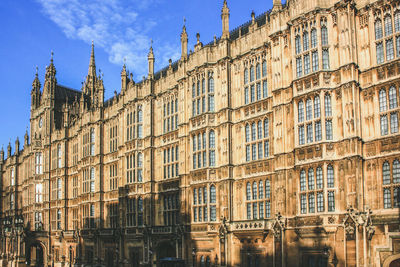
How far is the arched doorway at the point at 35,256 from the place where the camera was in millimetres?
84706

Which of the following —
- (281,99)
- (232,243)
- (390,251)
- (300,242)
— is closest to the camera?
(390,251)

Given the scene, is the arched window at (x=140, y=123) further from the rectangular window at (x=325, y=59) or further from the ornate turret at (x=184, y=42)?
the rectangular window at (x=325, y=59)

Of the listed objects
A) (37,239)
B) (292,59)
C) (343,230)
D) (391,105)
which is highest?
(292,59)

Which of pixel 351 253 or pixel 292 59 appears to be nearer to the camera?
pixel 351 253

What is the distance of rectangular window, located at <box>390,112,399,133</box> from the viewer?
32.7 meters

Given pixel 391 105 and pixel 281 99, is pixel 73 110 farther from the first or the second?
pixel 391 105

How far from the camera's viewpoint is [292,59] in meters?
37.7

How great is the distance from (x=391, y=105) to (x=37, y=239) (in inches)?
2423

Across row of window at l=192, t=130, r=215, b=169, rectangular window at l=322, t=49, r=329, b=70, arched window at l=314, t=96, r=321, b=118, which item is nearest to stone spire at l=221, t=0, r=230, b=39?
row of window at l=192, t=130, r=215, b=169

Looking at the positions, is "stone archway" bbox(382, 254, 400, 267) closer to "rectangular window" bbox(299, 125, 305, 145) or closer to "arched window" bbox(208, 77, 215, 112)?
"rectangular window" bbox(299, 125, 305, 145)

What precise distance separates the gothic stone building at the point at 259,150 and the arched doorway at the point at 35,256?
1906cm

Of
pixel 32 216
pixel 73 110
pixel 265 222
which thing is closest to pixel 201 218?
pixel 265 222

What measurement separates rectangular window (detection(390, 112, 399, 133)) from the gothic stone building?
0.30 feet

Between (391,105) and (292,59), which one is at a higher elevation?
(292,59)
